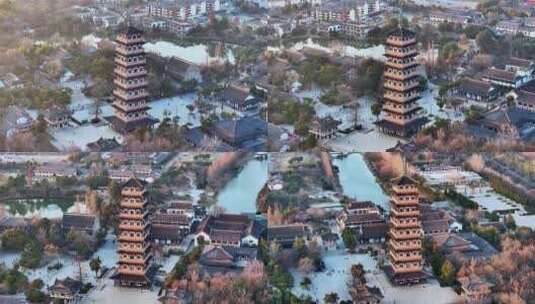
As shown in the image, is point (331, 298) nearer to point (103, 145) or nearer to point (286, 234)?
point (286, 234)

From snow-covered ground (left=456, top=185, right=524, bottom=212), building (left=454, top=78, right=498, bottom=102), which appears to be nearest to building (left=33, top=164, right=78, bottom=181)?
snow-covered ground (left=456, top=185, right=524, bottom=212)

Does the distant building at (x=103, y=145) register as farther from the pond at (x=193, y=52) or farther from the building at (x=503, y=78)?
the building at (x=503, y=78)

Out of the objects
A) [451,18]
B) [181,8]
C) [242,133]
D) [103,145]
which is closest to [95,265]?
[103,145]

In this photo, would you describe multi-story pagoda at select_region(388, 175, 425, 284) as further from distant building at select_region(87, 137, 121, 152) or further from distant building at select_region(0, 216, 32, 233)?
distant building at select_region(0, 216, 32, 233)

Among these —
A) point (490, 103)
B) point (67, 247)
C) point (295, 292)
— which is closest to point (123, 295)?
point (67, 247)

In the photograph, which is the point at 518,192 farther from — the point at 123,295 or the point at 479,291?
the point at 123,295

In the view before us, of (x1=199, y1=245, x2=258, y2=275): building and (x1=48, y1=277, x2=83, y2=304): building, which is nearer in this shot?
(x1=48, y1=277, x2=83, y2=304): building
